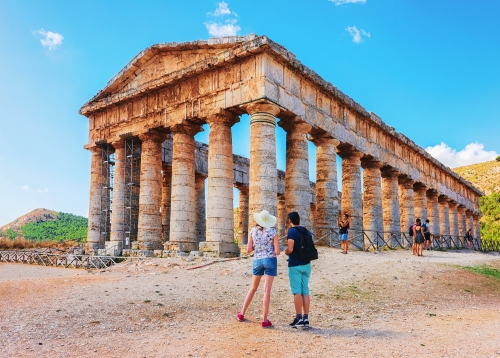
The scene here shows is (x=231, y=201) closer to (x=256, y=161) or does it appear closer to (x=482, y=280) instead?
(x=256, y=161)

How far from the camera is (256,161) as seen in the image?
17766 millimetres

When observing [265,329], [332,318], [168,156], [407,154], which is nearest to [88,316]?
[265,329]

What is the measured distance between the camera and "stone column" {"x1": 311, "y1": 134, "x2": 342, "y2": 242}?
2188 centimetres

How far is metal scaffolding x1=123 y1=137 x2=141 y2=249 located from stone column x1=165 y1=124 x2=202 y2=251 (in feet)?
13.7

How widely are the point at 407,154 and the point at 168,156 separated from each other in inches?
681

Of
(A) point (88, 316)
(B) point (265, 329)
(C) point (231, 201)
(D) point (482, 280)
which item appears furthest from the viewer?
(C) point (231, 201)

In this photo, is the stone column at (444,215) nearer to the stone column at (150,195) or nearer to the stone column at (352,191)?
the stone column at (352,191)

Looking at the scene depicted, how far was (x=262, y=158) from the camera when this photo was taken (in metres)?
17.7

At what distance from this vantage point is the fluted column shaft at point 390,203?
28.6m

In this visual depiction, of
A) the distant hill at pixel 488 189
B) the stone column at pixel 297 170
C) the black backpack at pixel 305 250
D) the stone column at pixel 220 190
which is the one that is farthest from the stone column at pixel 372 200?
the distant hill at pixel 488 189

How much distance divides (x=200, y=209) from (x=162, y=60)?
34.0 feet

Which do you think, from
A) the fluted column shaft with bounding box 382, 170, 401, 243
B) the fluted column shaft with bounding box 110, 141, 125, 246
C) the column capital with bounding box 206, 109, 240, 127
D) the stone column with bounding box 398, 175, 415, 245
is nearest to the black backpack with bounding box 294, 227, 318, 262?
the column capital with bounding box 206, 109, 240, 127

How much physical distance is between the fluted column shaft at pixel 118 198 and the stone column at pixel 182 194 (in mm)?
4467

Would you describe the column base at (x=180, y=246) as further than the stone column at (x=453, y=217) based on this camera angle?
No
